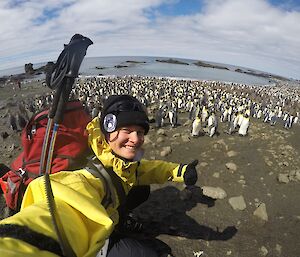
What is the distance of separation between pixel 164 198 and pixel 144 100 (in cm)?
1479

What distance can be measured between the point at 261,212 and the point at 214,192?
1123 millimetres

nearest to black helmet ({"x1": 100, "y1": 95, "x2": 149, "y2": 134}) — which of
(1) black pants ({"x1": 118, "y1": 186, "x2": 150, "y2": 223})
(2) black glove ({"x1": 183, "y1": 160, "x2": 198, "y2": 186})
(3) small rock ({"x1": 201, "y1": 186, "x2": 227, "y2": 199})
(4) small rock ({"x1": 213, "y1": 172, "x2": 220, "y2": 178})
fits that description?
(2) black glove ({"x1": 183, "y1": 160, "x2": 198, "y2": 186})

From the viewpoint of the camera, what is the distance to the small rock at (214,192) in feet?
22.6

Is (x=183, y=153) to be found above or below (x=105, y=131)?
below

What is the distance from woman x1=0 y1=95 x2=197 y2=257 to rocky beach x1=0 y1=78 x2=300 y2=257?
1.10 m

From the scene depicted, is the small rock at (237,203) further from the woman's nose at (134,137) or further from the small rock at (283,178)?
the woman's nose at (134,137)

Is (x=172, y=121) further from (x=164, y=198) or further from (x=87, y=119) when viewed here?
(x=87, y=119)

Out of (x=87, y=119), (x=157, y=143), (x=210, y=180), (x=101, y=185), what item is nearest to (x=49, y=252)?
(x=101, y=185)

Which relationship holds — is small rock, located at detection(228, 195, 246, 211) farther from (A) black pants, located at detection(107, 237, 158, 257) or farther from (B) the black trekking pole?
(B) the black trekking pole

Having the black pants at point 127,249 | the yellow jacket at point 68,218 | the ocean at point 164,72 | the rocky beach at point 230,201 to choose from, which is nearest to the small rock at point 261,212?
the rocky beach at point 230,201

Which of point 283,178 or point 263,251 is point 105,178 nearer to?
point 263,251

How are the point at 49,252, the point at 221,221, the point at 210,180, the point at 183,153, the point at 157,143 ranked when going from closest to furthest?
the point at 49,252 < the point at 221,221 < the point at 210,180 < the point at 183,153 < the point at 157,143

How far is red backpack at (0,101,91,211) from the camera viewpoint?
281 centimetres

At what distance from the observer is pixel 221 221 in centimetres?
610
